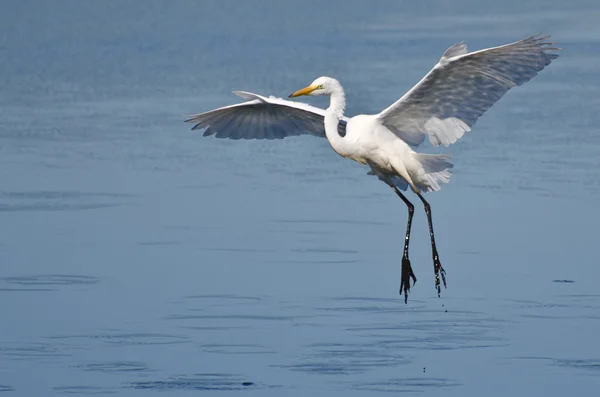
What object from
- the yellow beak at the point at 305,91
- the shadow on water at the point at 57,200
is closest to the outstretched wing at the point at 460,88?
the yellow beak at the point at 305,91

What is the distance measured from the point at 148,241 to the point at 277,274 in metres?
1.43

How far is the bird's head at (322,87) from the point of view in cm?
1087

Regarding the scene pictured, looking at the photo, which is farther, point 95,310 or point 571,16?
point 571,16

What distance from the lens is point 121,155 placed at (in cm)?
1512

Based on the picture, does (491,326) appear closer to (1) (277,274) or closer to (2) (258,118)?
(1) (277,274)

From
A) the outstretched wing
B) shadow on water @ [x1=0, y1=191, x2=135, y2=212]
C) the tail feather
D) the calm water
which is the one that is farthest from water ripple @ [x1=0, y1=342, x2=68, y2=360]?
shadow on water @ [x1=0, y1=191, x2=135, y2=212]

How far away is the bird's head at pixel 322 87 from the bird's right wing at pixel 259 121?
101cm

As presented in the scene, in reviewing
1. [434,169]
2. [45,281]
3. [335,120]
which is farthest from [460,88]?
[45,281]

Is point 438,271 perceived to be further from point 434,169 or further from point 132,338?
point 132,338

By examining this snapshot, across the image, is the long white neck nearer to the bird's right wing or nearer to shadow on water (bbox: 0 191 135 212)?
the bird's right wing

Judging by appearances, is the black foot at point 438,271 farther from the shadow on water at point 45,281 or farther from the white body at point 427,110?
the shadow on water at point 45,281

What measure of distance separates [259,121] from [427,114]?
2071 mm

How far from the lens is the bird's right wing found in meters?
12.1

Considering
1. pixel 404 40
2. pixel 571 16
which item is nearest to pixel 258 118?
pixel 404 40
